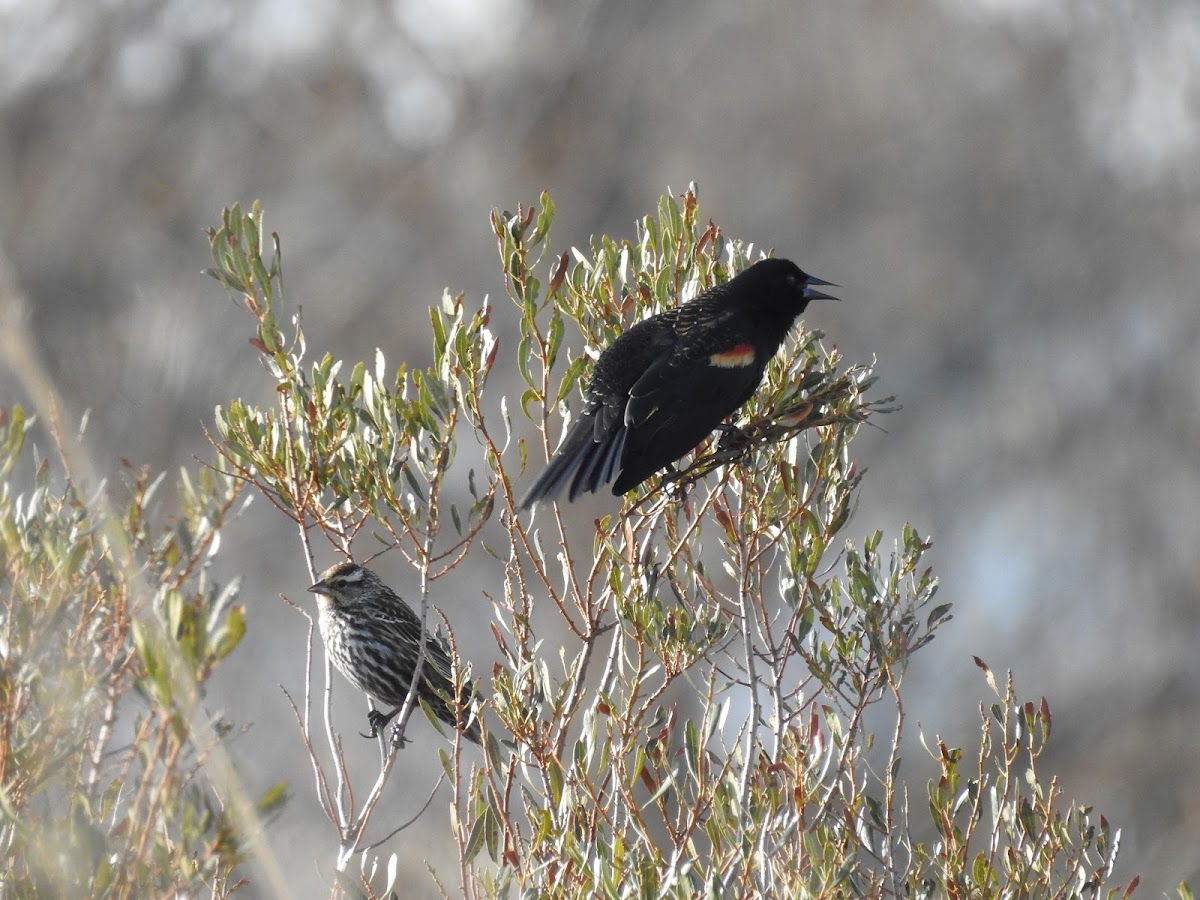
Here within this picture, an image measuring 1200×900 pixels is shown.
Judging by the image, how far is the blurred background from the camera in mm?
13484

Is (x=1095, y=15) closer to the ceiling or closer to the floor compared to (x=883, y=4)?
closer to the floor

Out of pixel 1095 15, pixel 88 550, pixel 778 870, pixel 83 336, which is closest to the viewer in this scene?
pixel 88 550

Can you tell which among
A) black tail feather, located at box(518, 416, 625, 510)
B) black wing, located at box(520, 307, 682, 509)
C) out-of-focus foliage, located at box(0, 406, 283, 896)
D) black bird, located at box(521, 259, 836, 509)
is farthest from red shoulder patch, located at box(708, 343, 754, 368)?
out-of-focus foliage, located at box(0, 406, 283, 896)

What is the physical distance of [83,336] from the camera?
15609 mm

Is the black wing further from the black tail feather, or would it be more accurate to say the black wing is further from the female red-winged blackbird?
the female red-winged blackbird

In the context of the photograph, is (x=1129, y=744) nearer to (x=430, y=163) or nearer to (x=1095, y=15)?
(x=1095, y=15)

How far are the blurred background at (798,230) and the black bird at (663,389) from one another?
8.45 m

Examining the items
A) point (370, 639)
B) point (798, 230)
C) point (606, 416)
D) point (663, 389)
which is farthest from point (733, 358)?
point (798, 230)

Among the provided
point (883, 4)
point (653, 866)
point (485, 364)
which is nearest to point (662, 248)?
point (485, 364)

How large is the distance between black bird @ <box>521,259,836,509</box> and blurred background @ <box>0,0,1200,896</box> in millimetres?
8454

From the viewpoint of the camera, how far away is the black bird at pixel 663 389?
3.31 metres

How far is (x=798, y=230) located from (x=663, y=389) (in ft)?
39.6

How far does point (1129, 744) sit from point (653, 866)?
1235 centimetres

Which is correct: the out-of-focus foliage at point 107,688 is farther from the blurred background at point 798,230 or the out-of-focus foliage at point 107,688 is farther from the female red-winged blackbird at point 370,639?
the blurred background at point 798,230
